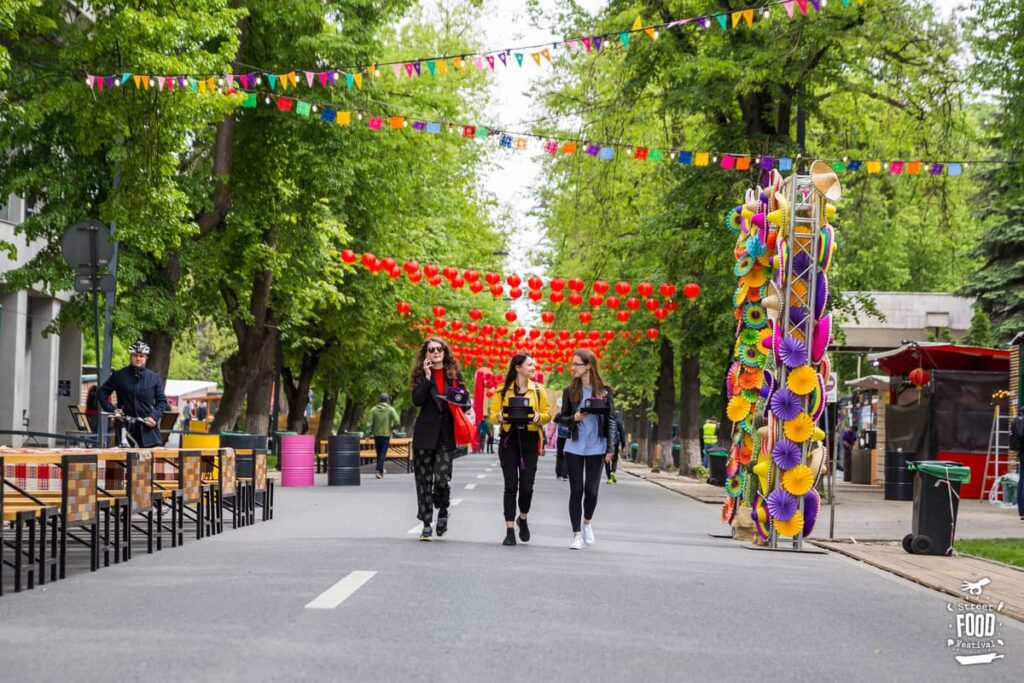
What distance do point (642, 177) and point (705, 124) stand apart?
7.01m

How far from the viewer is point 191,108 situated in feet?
67.3

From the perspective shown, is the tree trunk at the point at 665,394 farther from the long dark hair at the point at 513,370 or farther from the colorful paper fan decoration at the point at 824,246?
the long dark hair at the point at 513,370

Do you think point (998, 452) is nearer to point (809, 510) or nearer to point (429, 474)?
point (809, 510)

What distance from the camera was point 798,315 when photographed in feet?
49.5

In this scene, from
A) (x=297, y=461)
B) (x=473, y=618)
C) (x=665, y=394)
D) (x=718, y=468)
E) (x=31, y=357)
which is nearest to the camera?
(x=473, y=618)

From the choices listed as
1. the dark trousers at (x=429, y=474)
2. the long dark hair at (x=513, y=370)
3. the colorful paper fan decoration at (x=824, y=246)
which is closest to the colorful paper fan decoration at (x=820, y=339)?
the colorful paper fan decoration at (x=824, y=246)

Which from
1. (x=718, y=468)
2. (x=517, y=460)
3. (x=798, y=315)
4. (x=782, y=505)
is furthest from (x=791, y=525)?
(x=718, y=468)

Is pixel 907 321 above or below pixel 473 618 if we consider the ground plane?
above

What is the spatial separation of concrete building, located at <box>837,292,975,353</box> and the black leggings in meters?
24.1

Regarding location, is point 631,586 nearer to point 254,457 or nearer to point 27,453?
point 27,453

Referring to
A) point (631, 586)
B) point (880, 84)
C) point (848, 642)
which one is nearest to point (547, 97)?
point (880, 84)

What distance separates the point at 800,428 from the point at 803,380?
0.52 meters

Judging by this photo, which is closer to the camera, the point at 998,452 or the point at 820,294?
the point at 820,294

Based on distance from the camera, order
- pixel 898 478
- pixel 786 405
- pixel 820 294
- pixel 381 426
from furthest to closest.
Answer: pixel 381 426 → pixel 898 478 → pixel 820 294 → pixel 786 405
